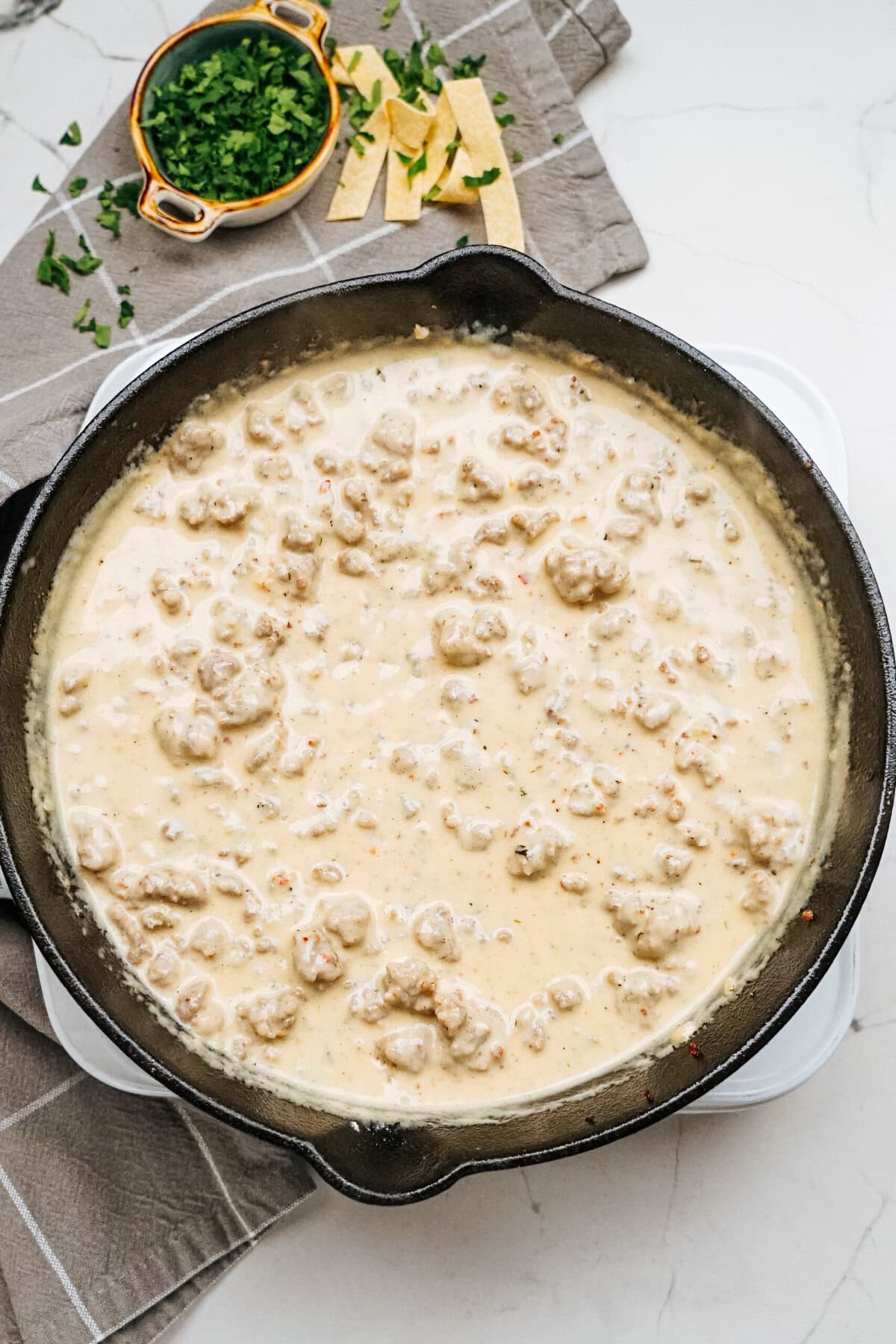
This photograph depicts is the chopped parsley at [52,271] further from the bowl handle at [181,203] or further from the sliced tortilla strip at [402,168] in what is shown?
the sliced tortilla strip at [402,168]

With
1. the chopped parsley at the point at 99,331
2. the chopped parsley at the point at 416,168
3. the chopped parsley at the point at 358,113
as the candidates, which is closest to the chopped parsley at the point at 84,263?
the chopped parsley at the point at 99,331

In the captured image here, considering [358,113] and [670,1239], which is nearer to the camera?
[670,1239]

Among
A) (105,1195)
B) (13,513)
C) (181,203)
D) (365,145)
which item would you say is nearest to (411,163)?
(365,145)

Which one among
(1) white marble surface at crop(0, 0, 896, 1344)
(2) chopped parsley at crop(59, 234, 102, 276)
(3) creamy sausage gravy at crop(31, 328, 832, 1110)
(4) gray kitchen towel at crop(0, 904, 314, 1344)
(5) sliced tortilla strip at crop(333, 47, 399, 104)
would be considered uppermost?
(5) sliced tortilla strip at crop(333, 47, 399, 104)

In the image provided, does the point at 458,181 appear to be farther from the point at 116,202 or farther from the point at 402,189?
the point at 116,202

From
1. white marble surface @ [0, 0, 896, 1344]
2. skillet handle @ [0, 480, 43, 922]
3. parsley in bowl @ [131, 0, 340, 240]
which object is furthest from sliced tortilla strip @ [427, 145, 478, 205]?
skillet handle @ [0, 480, 43, 922]

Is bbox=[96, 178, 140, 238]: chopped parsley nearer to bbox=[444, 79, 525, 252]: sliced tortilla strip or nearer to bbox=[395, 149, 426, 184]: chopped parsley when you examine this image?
bbox=[395, 149, 426, 184]: chopped parsley
